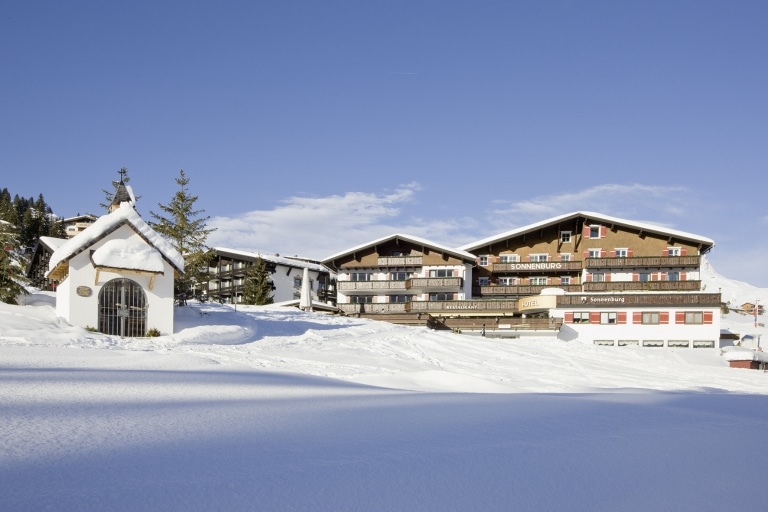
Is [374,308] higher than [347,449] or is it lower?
lower

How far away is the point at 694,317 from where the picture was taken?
A: 1710 inches

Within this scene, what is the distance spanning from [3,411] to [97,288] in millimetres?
19569

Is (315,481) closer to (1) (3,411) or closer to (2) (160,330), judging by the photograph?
(1) (3,411)

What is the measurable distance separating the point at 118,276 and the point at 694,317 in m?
36.4

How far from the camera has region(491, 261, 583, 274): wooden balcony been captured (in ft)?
169

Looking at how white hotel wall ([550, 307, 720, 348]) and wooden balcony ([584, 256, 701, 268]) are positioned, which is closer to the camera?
white hotel wall ([550, 307, 720, 348])

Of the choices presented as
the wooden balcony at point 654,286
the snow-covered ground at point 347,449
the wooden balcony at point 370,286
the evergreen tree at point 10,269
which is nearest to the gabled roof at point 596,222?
the wooden balcony at point 654,286

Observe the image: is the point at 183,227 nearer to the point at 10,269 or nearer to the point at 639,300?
the point at 10,269

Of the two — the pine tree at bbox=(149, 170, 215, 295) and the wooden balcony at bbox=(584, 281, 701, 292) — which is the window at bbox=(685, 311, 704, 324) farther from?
the pine tree at bbox=(149, 170, 215, 295)

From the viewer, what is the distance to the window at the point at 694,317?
4331 centimetres

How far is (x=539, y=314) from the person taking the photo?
1853 inches

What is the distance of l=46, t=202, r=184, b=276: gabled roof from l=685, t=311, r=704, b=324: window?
111 feet

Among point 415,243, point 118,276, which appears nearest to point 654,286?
point 415,243

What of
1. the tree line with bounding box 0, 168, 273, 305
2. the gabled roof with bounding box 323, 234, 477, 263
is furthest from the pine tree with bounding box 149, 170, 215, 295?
the gabled roof with bounding box 323, 234, 477, 263
